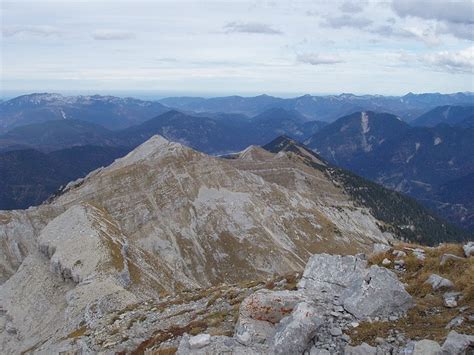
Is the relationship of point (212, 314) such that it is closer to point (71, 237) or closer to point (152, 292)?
point (152, 292)

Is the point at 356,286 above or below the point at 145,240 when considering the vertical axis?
above

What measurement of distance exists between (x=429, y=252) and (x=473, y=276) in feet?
18.6

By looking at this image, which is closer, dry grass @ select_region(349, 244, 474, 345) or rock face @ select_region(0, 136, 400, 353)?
dry grass @ select_region(349, 244, 474, 345)

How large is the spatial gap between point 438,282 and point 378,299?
3.79 meters

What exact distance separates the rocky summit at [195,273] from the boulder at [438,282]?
15 centimetres

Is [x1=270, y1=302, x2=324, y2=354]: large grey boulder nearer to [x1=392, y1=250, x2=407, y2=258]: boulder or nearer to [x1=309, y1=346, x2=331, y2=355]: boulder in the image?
[x1=309, y1=346, x2=331, y2=355]: boulder

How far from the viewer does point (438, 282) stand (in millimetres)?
23547

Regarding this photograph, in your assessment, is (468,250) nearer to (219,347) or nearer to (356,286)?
(356,286)

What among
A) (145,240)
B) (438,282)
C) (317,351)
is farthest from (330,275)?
(145,240)

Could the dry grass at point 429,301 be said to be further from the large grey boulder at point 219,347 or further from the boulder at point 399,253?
the large grey boulder at point 219,347

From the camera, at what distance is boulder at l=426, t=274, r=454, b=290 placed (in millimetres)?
22953

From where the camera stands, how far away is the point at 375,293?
2256 cm

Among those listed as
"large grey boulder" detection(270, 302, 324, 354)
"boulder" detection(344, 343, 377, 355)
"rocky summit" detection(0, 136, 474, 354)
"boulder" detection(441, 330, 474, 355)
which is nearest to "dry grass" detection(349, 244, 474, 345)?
"rocky summit" detection(0, 136, 474, 354)

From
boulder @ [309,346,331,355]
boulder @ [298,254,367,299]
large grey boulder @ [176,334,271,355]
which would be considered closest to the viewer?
boulder @ [309,346,331,355]
